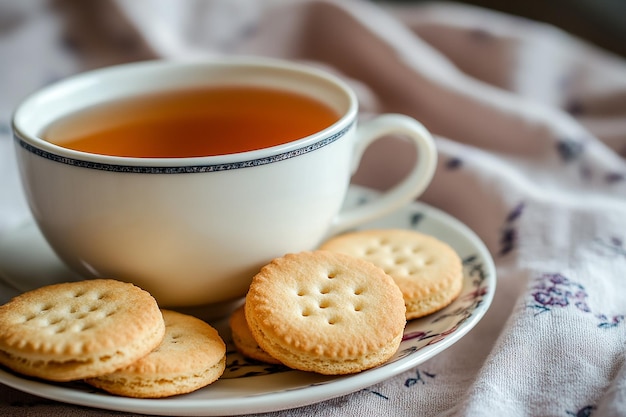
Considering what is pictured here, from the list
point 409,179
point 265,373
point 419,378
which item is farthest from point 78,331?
point 409,179

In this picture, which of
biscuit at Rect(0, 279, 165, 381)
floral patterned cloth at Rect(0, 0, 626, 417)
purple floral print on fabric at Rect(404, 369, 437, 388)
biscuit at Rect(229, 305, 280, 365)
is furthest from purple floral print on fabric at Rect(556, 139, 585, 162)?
biscuit at Rect(0, 279, 165, 381)

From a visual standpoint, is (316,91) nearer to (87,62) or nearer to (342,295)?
(342,295)

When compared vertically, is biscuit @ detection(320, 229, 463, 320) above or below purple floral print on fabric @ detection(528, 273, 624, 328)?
above

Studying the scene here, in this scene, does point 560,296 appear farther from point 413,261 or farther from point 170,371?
point 170,371

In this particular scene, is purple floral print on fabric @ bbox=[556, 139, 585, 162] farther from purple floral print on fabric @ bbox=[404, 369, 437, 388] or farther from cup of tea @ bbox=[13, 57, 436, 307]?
purple floral print on fabric @ bbox=[404, 369, 437, 388]

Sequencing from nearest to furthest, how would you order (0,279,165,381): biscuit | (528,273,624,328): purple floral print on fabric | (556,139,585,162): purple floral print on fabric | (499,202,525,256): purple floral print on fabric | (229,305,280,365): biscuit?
(0,279,165,381): biscuit → (229,305,280,365): biscuit → (528,273,624,328): purple floral print on fabric → (499,202,525,256): purple floral print on fabric → (556,139,585,162): purple floral print on fabric

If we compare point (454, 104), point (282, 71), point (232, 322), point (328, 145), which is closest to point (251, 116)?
point (282, 71)

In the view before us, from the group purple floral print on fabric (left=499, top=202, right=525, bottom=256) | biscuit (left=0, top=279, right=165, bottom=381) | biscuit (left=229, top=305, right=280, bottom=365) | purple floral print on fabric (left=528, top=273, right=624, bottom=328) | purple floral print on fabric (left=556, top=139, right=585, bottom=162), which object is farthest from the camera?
purple floral print on fabric (left=556, top=139, right=585, bottom=162)
